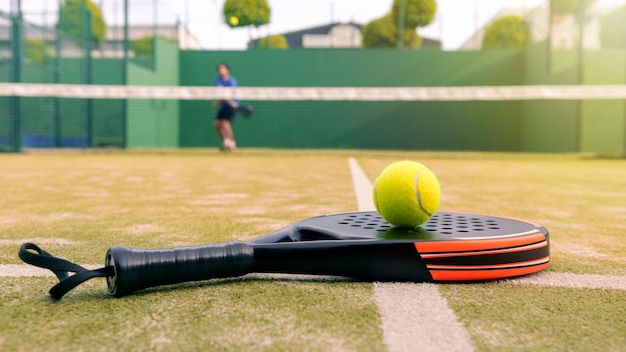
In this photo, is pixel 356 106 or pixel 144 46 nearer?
pixel 144 46

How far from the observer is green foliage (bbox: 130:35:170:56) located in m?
15.5

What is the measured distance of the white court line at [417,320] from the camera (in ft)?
3.52

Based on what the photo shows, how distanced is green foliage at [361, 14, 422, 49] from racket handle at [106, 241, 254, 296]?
18.4 meters

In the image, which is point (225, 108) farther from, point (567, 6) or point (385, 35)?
point (385, 35)

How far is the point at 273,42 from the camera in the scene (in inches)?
894

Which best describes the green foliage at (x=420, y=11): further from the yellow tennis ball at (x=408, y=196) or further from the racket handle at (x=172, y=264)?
the racket handle at (x=172, y=264)

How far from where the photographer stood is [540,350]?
104cm

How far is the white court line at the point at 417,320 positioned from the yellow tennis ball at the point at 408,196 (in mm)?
303

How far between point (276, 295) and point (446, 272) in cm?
47

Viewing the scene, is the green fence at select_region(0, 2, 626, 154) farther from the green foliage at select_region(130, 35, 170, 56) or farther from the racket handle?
the racket handle

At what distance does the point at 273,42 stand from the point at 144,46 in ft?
24.7

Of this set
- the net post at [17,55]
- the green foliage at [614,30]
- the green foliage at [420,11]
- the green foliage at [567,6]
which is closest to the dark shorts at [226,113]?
the net post at [17,55]

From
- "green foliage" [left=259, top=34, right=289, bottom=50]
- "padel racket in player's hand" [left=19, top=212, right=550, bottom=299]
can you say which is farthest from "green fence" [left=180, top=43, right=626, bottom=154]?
"padel racket in player's hand" [left=19, top=212, right=550, bottom=299]

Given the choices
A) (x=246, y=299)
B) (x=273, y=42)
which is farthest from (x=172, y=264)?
(x=273, y=42)
